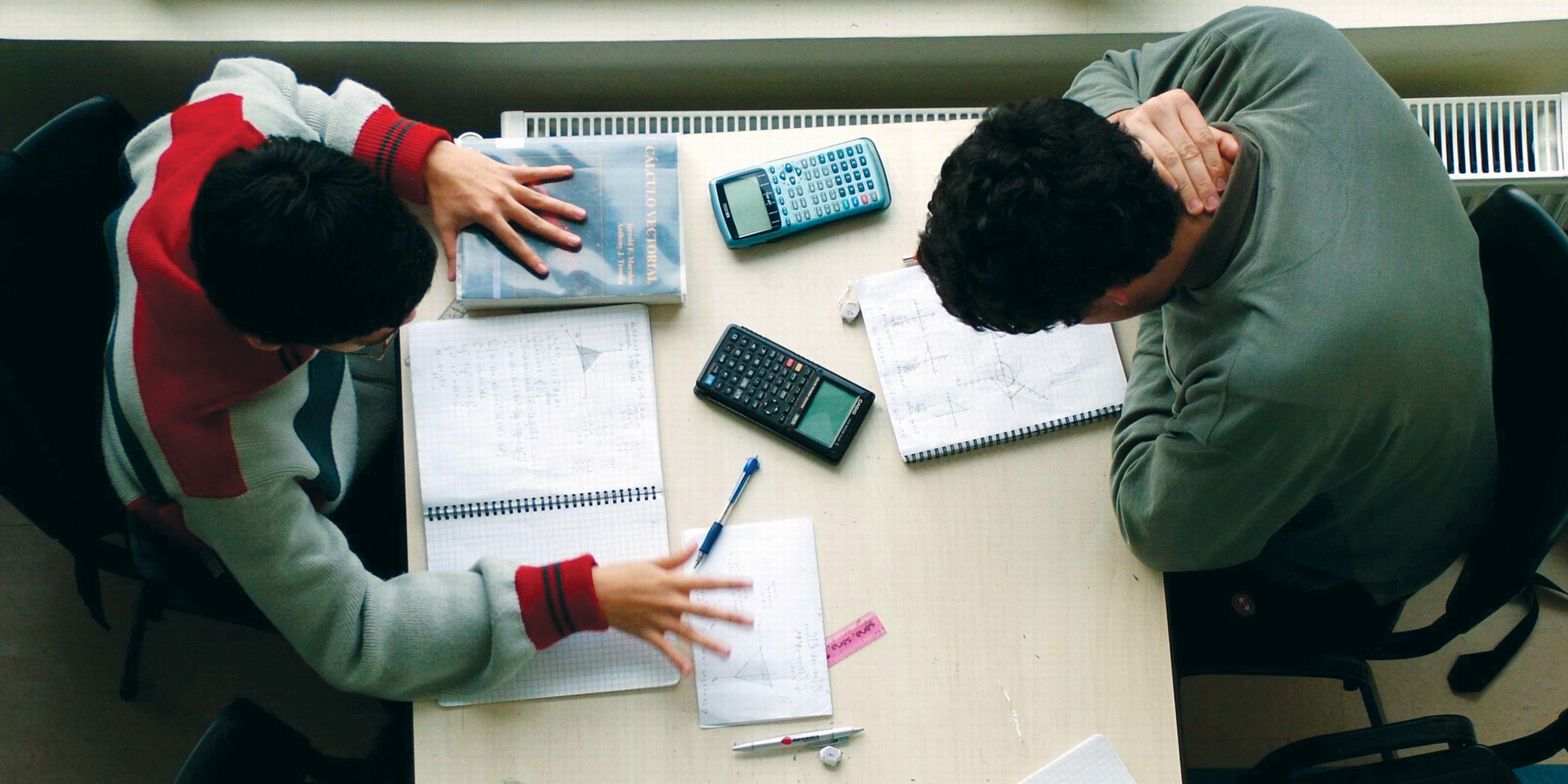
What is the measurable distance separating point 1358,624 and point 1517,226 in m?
0.45

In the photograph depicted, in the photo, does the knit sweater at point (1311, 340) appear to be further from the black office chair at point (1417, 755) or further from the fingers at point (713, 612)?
the fingers at point (713, 612)

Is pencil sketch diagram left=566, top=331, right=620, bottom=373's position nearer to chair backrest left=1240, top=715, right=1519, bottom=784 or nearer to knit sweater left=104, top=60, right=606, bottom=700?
knit sweater left=104, top=60, right=606, bottom=700

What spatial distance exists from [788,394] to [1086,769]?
1.50ft

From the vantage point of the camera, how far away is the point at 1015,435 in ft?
3.59

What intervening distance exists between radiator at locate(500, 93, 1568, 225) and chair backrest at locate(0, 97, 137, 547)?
0.52 m

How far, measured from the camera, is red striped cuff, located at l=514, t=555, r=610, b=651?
1.00 meters

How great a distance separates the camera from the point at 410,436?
1085 mm

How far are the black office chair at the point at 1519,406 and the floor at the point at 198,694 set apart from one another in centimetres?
63

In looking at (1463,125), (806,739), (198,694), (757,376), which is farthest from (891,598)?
(198,694)

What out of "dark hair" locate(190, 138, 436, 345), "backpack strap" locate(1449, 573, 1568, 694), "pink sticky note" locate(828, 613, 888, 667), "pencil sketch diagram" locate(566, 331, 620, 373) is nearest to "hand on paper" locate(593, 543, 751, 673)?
"pink sticky note" locate(828, 613, 888, 667)

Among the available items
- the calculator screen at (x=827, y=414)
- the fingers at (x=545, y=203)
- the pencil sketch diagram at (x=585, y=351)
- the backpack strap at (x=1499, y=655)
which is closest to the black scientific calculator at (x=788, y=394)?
the calculator screen at (x=827, y=414)

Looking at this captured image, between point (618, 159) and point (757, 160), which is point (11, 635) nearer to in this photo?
point (618, 159)

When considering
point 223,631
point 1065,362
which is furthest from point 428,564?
point 223,631

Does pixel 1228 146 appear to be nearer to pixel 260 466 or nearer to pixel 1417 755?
pixel 1417 755
